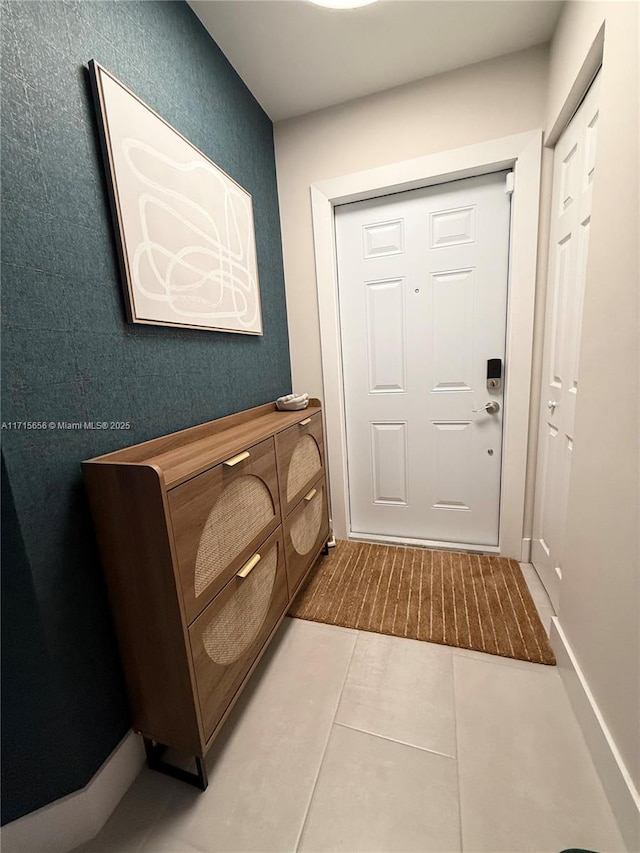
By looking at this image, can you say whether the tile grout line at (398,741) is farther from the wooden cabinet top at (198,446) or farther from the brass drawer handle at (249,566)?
the wooden cabinet top at (198,446)

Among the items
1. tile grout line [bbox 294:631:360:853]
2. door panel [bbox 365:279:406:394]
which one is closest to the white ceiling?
door panel [bbox 365:279:406:394]

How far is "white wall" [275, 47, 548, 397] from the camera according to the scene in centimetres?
161

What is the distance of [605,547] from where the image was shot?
973 millimetres

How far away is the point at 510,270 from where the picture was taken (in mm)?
1757

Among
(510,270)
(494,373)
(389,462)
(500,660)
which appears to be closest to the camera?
(500,660)

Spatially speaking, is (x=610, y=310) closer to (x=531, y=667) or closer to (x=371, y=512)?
(x=531, y=667)

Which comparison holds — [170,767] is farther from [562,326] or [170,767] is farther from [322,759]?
[562,326]

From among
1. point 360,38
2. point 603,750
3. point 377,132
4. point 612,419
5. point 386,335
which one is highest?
point 360,38

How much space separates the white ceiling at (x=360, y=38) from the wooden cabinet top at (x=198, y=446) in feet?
5.36

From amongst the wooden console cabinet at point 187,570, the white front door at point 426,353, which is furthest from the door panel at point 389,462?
the wooden console cabinet at point 187,570

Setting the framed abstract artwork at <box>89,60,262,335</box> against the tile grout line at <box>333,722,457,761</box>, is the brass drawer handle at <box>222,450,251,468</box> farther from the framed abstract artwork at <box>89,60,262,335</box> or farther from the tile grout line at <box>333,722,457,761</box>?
the tile grout line at <box>333,722,457,761</box>

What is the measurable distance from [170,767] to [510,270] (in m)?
2.52

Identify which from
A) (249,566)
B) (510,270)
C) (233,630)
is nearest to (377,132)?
(510,270)

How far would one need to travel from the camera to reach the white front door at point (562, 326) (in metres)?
1.28
